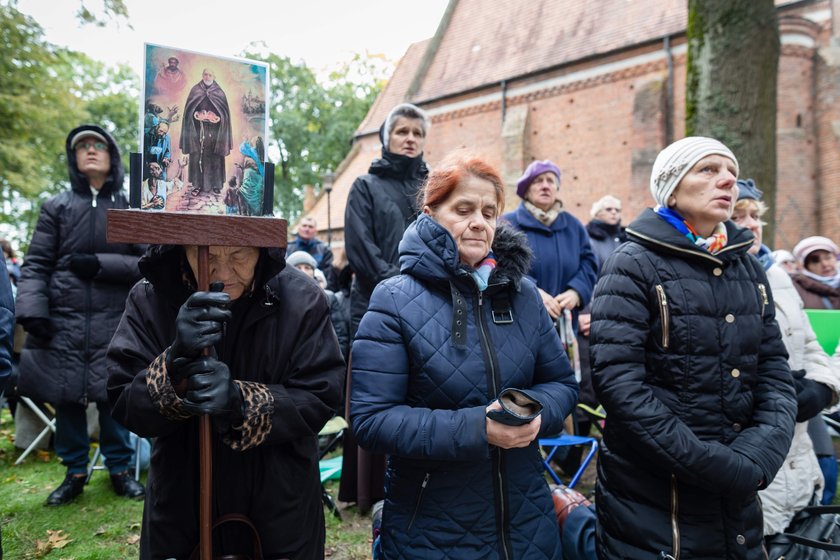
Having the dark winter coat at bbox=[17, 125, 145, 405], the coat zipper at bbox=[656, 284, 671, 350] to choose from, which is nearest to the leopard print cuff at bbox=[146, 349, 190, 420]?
the coat zipper at bbox=[656, 284, 671, 350]

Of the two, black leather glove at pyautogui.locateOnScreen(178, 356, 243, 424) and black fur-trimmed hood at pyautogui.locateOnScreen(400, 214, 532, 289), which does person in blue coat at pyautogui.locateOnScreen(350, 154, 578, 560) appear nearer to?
black fur-trimmed hood at pyautogui.locateOnScreen(400, 214, 532, 289)

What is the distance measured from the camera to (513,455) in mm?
2104

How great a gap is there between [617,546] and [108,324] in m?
3.42

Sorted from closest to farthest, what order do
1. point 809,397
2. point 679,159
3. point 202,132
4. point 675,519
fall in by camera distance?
point 202,132
point 675,519
point 679,159
point 809,397

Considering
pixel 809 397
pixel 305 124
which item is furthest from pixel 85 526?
pixel 305 124

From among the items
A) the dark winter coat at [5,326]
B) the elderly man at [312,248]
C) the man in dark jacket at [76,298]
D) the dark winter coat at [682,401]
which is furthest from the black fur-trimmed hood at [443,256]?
the elderly man at [312,248]

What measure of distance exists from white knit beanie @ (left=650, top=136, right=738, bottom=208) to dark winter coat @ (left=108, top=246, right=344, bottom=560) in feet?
4.90

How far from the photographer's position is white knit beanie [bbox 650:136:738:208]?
238 centimetres

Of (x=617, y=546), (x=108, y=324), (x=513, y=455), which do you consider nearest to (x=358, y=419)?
(x=513, y=455)

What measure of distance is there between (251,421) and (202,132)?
0.90 metres

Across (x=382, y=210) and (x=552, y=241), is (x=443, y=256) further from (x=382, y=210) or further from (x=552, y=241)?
(x=552, y=241)

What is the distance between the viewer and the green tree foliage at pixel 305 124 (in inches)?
1192

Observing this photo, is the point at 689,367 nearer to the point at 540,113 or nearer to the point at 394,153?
the point at 394,153

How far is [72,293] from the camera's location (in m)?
3.96
